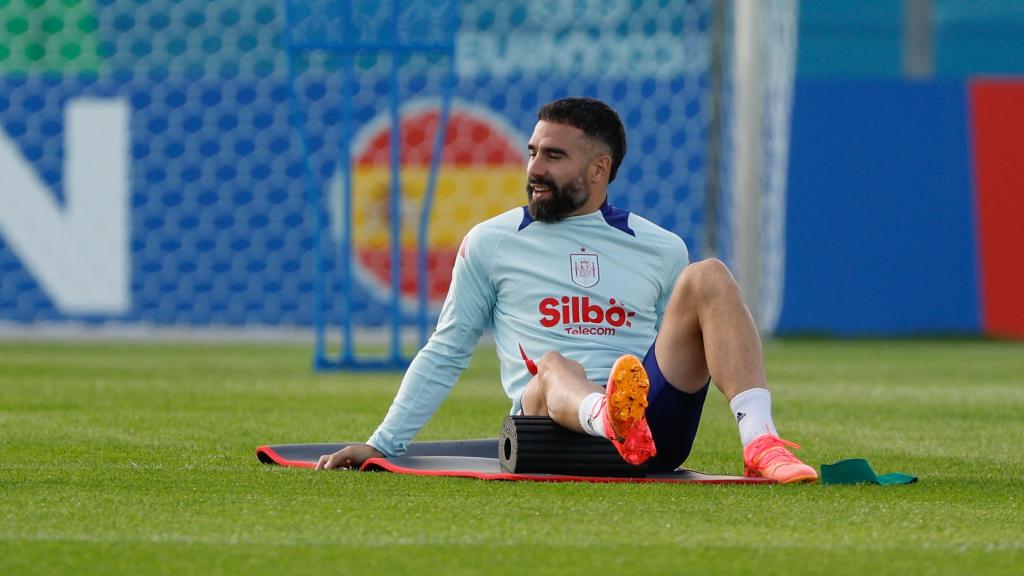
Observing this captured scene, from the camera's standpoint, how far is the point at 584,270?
4.40 meters

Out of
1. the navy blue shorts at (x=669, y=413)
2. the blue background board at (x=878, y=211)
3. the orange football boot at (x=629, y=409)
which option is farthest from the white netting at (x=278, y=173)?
the orange football boot at (x=629, y=409)

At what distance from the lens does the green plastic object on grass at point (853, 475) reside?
4.10 m

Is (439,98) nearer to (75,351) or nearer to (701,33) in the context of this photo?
(701,33)

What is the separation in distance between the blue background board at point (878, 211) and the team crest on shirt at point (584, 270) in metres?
7.19

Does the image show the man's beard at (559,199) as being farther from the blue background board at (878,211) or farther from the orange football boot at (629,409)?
the blue background board at (878,211)

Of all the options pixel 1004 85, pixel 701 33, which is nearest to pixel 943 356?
pixel 1004 85

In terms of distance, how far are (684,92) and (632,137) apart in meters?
0.45

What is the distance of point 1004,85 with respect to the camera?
1159cm

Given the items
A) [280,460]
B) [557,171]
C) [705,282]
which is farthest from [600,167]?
[280,460]

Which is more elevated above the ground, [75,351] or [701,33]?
[701,33]

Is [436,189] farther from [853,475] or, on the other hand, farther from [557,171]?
[853,475]

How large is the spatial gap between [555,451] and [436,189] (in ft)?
23.1

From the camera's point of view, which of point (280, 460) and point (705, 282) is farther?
point (280, 460)

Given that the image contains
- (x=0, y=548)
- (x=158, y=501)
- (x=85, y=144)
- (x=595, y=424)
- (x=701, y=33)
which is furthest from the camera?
(x=701, y=33)
